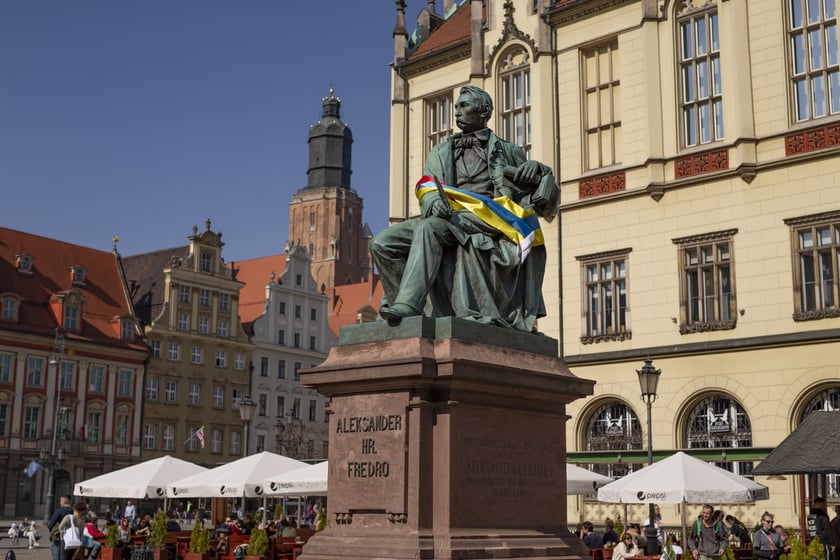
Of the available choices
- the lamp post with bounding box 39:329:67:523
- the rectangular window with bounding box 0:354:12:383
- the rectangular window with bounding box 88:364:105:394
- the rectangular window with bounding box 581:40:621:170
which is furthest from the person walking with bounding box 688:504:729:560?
the rectangular window with bounding box 88:364:105:394

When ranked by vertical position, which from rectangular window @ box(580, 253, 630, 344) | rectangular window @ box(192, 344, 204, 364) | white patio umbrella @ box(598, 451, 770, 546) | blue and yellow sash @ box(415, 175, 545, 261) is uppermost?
rectangular window @ box(192, 344, 204, 364)

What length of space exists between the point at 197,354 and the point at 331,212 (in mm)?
55903

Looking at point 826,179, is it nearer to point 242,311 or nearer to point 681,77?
point 681,77

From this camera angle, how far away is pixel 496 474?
7707 mm

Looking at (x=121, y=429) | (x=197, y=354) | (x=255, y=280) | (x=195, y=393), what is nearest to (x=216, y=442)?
(x=195, y=393)

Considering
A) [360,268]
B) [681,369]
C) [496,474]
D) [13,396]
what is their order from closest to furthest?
[496,474] < [681,369] < [13,396] < [360,268]

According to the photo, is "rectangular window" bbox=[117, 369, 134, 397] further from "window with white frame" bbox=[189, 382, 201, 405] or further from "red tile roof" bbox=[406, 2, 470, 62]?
"red tile roof" bbox=[406, 2, 470, 62]

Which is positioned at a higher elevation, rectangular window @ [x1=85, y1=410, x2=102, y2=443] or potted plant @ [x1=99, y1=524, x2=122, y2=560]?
rectangular window @ [x1=85, y1=410, x2=102, y2=443]

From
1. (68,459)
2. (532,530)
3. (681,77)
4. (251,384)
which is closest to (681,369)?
(681,77)

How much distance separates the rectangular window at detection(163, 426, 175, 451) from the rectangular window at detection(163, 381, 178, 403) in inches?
61.0

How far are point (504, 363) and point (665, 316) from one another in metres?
19.3

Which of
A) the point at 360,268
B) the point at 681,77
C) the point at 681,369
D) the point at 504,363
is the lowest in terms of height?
the point at 504,363

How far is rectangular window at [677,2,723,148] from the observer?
86.6 feet

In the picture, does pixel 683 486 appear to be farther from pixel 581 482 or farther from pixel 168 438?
pixel 168 438
